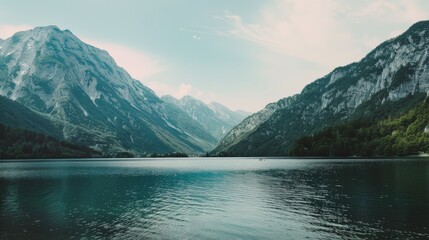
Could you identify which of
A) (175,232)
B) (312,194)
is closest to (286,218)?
(175,232)

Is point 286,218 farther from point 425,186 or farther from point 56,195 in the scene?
point 56,195

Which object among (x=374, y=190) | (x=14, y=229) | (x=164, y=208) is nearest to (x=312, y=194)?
(x=374, y=190)

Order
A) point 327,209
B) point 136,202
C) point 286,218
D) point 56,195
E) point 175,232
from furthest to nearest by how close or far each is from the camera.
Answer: point 56,195 < point 136,202 < point 327,209 < point 286,218 < point 175,232

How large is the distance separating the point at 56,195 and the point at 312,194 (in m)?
59.1

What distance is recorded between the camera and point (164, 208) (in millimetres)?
63406

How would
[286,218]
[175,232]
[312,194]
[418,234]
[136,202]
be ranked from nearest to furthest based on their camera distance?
1. [418,234]
2. [175,232]
3. [286,218]
4. [136,202]
5. [312,194]

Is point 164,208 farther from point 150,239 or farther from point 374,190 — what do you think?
point 374,190

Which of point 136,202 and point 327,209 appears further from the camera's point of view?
point 136,202

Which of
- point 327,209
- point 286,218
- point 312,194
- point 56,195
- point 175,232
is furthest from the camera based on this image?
point 56,195

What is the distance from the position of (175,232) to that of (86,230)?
12047 mm

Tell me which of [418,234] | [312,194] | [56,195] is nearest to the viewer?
[418,234]

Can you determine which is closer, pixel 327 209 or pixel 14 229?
pixel 14 229

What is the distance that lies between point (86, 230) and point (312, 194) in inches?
1901

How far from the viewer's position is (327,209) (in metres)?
57.5
